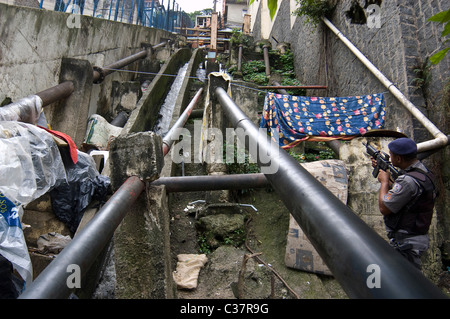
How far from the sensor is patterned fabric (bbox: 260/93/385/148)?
5.43 m

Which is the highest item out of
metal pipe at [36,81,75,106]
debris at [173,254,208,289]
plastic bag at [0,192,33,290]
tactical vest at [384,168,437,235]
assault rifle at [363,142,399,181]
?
metal pipe at [36,81,75,106]

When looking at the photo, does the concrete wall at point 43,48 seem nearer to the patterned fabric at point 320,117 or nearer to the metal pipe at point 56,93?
the metal pipe at point 56,93

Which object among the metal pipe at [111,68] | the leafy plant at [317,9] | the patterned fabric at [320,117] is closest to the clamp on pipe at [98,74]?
the metal pipe at [111,68]

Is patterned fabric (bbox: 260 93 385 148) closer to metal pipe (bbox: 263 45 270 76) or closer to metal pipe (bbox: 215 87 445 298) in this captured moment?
metal pipe (bbox: 215 87 445 298)

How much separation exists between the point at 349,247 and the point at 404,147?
2.37 metres

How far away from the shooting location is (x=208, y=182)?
2.54 m

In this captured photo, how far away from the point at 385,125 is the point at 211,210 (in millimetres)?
3999

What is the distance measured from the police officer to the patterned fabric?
2.81 meters

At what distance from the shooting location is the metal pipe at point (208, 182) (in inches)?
92.8

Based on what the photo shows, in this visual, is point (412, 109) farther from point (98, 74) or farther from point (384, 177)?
point (98, 74)

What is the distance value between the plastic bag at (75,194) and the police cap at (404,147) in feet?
11.3

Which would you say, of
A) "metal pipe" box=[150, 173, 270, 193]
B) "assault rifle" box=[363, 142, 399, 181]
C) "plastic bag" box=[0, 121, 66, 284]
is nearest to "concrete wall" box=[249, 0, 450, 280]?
"assault rifle" box=[363, 142, 399, 181]

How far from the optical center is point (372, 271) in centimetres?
54

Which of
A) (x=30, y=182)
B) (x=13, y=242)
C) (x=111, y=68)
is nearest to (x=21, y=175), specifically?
(x=30, y=182)
